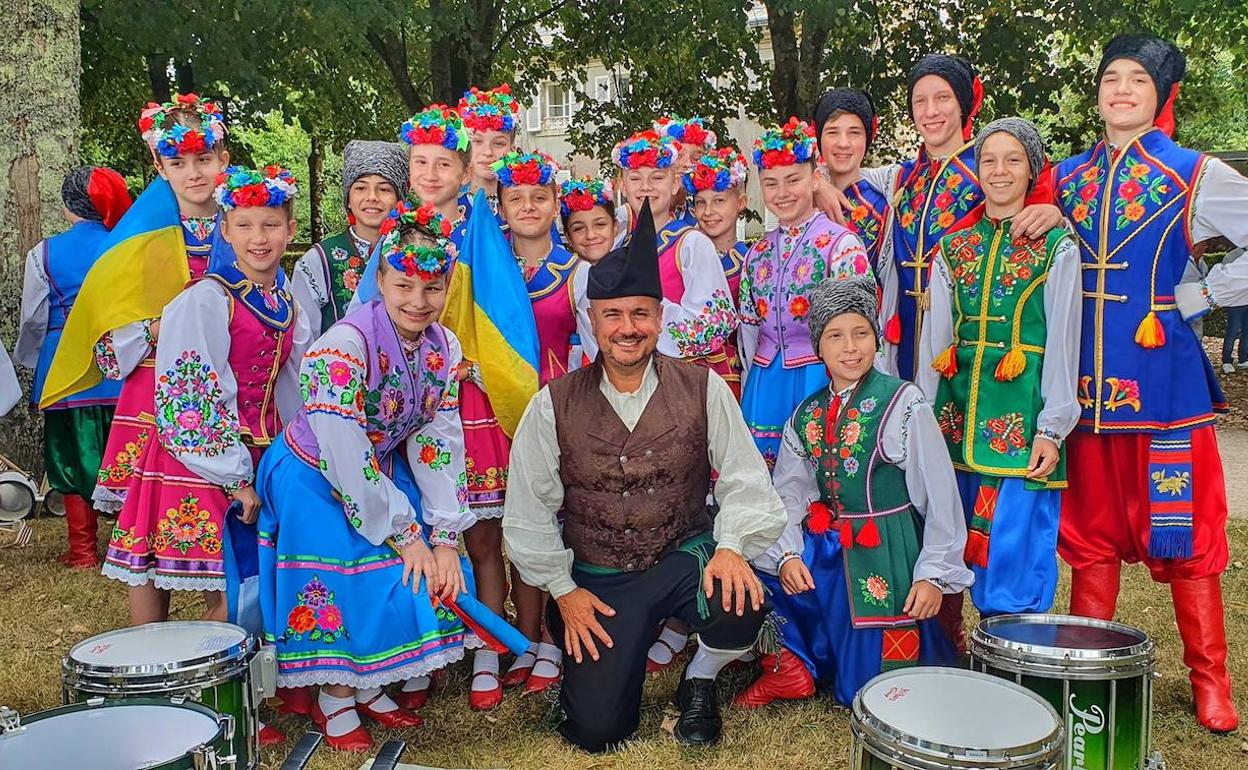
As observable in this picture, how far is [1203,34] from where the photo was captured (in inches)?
384

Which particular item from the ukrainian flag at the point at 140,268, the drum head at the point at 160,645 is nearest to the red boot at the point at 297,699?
the drum head at the point at 160,645

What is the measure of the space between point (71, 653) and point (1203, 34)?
10.5 meters

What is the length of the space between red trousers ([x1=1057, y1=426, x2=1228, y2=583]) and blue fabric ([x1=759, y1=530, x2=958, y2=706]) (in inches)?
23.2

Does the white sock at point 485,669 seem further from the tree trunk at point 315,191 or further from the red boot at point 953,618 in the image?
the tree trunk at point 315,191

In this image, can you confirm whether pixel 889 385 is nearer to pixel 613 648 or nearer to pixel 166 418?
pixel 613 648

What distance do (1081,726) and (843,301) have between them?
1.45m

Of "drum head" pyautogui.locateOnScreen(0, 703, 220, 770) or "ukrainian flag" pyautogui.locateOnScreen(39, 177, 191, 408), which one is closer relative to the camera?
"drum head" pyautogui.locateOnScreen(0, 703, 220, 770)

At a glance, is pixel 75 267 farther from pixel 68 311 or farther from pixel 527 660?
pixel 527 660

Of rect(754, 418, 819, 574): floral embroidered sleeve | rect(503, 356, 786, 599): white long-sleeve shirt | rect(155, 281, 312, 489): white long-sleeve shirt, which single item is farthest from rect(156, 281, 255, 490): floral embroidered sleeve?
rect(754, 418, 819, 574): floral embroidered sleeve

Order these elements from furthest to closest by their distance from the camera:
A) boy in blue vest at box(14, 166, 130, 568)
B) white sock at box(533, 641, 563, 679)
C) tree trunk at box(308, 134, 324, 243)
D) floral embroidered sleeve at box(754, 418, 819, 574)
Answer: tree trunk at box(308, 134, 324, 243), boy in blue vest at box(14, 166, 130, 568), white sock at box(533, 641, 563, 679), floral embroidered sleeve at box(754, 418, 819, 574)

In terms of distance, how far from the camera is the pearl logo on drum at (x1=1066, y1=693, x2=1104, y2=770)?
2.75 meters

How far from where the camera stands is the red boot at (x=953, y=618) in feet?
12.4

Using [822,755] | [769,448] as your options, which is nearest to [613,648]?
[822,755]

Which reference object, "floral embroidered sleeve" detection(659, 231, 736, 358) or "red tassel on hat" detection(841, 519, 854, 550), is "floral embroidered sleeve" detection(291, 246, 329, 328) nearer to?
"floral embroidered sleeve" detection(659, 231, 736, 358)
